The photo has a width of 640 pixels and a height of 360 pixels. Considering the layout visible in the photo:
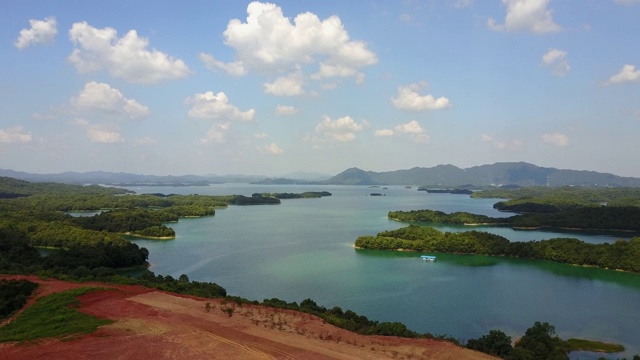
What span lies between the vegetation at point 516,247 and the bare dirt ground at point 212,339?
2415 cm

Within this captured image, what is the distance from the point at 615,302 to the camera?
23.7m

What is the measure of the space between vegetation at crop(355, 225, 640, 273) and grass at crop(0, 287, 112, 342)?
2679cm

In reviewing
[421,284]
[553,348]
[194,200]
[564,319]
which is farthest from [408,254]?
[194,200]

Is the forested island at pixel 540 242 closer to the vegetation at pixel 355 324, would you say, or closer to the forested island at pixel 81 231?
the forested island at pixel 81 231

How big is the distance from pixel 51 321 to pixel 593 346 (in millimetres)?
20107

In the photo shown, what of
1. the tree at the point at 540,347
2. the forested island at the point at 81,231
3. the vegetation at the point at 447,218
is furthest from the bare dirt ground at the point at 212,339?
the vegetation at the point at 447,218

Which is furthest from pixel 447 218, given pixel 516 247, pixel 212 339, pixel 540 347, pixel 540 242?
pixel 212 339

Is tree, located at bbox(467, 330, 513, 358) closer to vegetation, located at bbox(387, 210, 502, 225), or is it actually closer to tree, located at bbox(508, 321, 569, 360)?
tree, located at bbox(508, 321, 569, 360)

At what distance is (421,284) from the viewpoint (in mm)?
26391

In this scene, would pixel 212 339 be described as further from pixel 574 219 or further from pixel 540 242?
pixel 574 219

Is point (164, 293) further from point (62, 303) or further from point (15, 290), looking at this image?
point (15, 290)

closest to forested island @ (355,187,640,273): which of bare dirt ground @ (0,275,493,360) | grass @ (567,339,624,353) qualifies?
grass @ (567,339,624,353)

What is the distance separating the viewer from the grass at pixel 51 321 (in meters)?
12.8

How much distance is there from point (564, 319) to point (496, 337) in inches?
367
